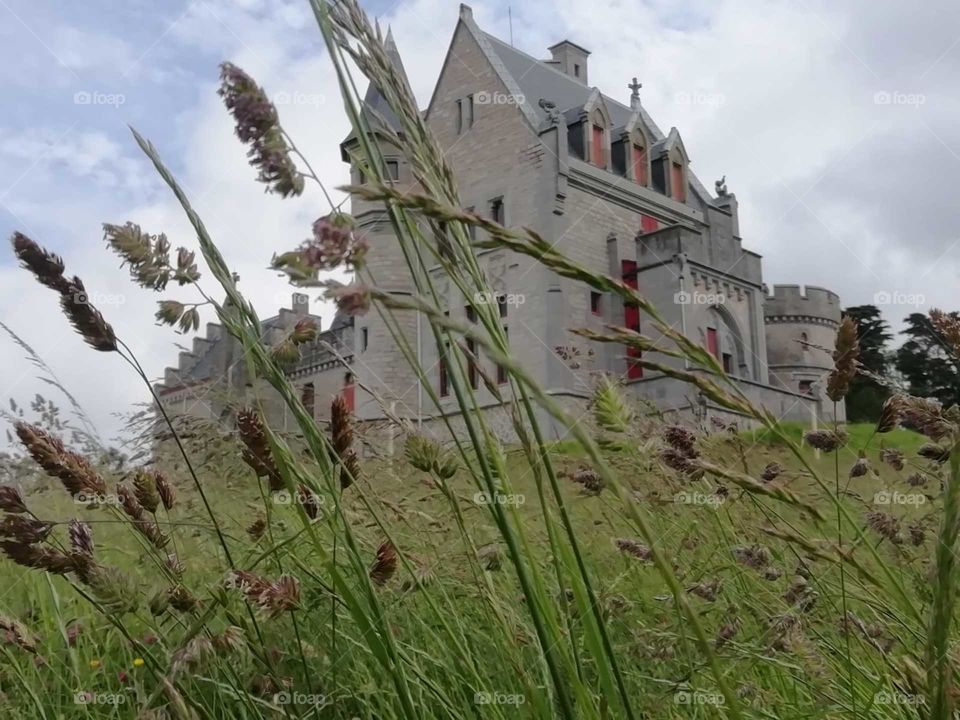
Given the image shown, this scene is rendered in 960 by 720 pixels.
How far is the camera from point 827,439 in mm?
1972

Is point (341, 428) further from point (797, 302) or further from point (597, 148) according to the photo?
point (797, 302)

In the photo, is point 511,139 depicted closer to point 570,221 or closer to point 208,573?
point 570,221

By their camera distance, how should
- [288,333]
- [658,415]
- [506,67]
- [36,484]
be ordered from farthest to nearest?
[506,67] < [36,484] < [658,415] < [288,333]

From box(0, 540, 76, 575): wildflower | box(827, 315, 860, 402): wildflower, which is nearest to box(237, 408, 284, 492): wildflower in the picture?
box(0, 540, 76, 575): wildflower

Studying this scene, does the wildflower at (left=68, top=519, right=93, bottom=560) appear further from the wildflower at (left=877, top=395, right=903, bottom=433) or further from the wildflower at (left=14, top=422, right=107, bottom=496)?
the wildflower at (left=877, top=395, right=903, bottom=433)

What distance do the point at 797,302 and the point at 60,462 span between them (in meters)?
38.5

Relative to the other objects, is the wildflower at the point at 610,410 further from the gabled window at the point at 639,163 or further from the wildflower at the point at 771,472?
the gabled window at the point at 639,163

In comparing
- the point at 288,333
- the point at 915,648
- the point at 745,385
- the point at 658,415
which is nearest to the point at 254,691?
the point at 288,333

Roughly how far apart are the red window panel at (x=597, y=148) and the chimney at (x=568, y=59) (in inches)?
252

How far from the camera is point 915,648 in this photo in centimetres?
202

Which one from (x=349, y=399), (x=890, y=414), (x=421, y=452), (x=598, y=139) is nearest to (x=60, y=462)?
(x=421, y=452)

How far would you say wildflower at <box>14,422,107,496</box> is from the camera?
4.87 feet

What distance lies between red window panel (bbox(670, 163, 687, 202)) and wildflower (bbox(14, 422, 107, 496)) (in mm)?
30445

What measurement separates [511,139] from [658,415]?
2452 centimetres
